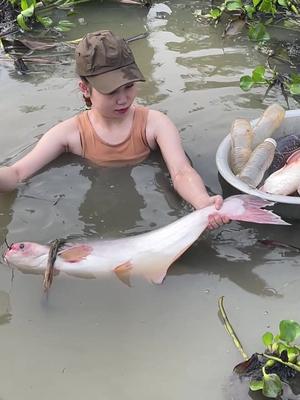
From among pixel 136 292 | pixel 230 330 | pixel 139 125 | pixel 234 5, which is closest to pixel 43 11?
pixel 234 5

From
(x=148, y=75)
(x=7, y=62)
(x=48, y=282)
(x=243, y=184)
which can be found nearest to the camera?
(x=48, y=282)

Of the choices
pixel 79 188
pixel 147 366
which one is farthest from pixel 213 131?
pixel 147 366

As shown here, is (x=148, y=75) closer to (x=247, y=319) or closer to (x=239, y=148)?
(x=239, y=148)

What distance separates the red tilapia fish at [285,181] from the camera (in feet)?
10.1

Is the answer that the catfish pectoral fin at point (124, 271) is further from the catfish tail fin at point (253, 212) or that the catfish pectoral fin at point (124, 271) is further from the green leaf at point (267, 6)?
the green leaf at point (267, 6)

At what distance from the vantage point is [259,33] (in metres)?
5.00

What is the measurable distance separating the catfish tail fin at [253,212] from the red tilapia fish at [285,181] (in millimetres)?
268

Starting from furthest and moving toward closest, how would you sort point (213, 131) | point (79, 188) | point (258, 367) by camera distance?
point (213, 131) < point (79, 188) < point (258, 367)

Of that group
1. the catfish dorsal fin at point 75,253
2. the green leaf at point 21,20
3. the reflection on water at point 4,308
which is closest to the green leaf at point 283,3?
the green leaf at point 21,20

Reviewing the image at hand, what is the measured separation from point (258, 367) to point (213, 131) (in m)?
2.02

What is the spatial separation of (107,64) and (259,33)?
2250 mm

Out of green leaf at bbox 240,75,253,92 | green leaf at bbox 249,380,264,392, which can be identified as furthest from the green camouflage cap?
green leaf at bbox 249,380,264,392

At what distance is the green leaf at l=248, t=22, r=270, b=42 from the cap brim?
2158 millimetres

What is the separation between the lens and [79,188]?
358cm
